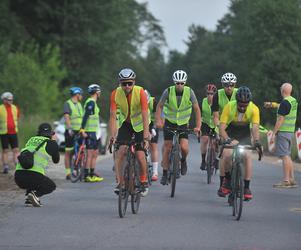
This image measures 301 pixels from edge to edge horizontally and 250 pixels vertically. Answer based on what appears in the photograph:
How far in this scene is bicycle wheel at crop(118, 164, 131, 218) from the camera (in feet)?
40.7

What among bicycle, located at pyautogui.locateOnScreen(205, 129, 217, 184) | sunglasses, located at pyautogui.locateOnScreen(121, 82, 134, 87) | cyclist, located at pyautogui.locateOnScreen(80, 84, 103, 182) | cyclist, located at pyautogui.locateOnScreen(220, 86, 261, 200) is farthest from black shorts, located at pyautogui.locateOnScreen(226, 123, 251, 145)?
cyclist, located at pyautogui.locateOnScreen(80, 84, 103, 182)

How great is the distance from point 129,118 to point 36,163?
1567mm

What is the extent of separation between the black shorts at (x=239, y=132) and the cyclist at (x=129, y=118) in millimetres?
1196

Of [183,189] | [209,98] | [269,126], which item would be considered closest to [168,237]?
[183,189]

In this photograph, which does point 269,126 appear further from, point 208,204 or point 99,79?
point 208,204

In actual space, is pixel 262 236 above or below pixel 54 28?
below

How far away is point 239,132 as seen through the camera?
13.2 m

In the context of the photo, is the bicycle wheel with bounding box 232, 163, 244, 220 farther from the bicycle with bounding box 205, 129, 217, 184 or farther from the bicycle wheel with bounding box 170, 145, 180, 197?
the bicycle with bounding box 205, 129, 217, 184

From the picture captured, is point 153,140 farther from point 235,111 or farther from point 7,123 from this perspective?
point 235,111

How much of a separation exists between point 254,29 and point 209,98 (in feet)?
153

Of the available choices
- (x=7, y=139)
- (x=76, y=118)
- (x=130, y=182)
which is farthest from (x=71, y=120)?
(x=130, y=182)

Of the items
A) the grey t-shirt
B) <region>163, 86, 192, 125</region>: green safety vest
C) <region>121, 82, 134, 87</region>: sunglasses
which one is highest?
<region>121, 82, 134, 87</region>: sunglasses

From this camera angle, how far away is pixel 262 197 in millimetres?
15758

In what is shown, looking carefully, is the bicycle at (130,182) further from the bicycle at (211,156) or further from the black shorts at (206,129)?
the black shorts at (206,129)
